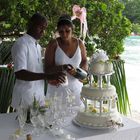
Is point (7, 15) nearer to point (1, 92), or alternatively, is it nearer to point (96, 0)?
point (1, 92)

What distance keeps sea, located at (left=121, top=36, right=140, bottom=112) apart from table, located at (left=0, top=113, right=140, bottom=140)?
8.86 ft

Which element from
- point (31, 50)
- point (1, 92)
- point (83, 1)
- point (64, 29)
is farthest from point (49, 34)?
point (31, 50)

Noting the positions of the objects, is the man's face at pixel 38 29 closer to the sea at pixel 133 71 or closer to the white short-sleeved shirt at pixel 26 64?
the white short-sleeved shirt at pixel 26 64

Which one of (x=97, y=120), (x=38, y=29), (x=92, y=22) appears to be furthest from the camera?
(x=92, y=22)

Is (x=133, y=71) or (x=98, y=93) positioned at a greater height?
(x=133, y=71)

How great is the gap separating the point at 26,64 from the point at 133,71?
951cm

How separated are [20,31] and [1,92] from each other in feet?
2.66

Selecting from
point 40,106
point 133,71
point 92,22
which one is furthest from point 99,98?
point 133,71

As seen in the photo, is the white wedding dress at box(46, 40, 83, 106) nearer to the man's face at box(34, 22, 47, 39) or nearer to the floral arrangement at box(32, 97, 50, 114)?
the man's face at box(34, 22, 47, 39)

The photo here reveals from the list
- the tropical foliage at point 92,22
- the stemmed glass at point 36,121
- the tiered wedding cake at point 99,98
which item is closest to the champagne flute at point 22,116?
the stemmed glass at point 36,121

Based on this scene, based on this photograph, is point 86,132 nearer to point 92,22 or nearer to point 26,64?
point 26,64

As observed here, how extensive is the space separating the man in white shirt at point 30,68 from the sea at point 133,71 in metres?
2.66

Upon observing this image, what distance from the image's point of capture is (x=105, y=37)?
424cm

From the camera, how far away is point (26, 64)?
1986 millimetres
